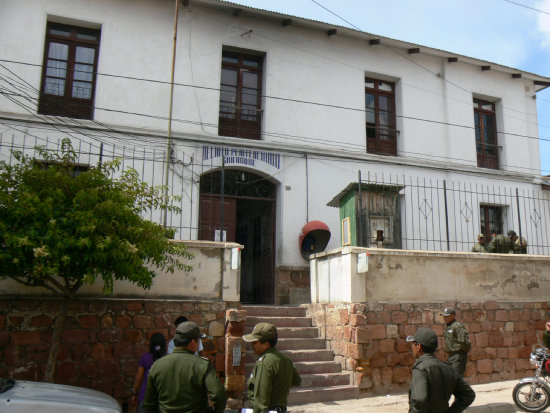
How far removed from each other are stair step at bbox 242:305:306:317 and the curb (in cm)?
364

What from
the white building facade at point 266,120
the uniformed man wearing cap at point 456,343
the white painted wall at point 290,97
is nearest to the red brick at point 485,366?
the uniformed man wearing cap at point 456,343

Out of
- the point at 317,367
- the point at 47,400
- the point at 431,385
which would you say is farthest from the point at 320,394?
the point at 47,400

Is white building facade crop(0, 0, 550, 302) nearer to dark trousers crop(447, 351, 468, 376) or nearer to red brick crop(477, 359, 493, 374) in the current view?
red brick crop(477, 359, 493, 374)

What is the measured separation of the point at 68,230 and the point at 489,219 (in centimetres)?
1223

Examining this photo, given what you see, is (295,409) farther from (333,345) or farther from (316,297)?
(316,297)

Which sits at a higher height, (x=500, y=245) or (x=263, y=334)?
(x=500, y=245)

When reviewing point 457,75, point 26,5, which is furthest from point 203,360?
point 457,75

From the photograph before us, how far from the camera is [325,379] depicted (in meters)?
8.06

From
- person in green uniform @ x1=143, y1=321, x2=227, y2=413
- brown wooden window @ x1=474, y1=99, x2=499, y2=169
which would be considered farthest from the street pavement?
brown wooden window @ x1=474, y1=99, x2=499, y2=169

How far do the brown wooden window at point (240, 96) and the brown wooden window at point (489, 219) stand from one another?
7040mm

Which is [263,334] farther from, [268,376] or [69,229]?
[69,229]

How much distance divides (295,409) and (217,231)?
201 inches

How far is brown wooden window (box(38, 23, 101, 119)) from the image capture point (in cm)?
1136

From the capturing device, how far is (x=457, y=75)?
49.1 ft
